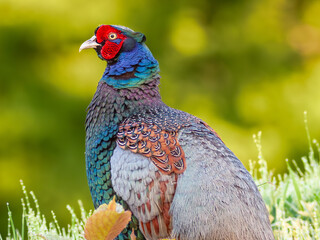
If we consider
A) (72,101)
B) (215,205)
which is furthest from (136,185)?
(72,101)

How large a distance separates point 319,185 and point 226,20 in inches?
227

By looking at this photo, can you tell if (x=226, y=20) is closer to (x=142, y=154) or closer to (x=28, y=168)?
(x=28, y=168)

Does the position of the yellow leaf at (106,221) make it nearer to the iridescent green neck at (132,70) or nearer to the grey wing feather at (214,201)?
the grey wing feather at (214,201)

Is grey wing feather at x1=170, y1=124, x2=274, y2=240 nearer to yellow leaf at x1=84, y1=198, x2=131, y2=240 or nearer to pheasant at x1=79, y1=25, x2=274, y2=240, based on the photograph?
pheasant at x1=79, y1=25, x2=274, y2=240

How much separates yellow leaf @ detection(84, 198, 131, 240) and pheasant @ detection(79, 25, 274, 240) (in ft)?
2.48

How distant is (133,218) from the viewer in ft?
10.5

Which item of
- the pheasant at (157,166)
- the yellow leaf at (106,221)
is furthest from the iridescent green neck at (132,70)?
the yellow leaf at (106,221)

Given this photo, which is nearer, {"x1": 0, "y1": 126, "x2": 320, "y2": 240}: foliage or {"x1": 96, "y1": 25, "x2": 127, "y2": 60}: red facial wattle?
{"x1": 96, "y1": 25, "x2": 127, "y2": 60}: red facial wattle

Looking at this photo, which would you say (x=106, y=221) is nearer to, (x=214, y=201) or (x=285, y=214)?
(x=214, y=201)

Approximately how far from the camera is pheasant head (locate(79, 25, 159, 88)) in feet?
11.8

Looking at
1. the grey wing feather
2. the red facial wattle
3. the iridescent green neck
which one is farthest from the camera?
the red facial wattle

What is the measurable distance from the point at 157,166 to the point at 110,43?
1013 millimetres

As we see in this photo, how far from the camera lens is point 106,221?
2193 mm

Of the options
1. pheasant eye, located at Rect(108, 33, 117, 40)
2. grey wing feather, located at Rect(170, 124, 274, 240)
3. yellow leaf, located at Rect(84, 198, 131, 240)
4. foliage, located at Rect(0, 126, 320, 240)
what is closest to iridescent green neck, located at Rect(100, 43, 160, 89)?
pheasant eye, located at Rect(108, 33, 117, 40)
